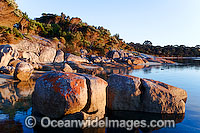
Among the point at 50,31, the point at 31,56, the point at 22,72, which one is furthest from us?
the point at 50,31

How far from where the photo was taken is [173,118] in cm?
532

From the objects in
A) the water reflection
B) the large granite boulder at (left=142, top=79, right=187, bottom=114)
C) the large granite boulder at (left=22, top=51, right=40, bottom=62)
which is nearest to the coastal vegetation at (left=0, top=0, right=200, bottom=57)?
the large granite boulder at (left=22, top=51, right=40, bottom=62)

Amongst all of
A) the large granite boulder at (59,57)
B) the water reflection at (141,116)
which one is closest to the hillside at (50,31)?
the large granite boulder at (59,57)

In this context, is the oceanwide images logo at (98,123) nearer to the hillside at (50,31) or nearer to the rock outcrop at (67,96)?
the rock outcrop at (67,96)

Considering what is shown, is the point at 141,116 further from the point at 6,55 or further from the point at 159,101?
the point at 6,55

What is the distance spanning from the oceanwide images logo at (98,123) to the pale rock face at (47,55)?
72.3 feet

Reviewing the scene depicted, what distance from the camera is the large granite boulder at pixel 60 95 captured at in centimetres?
438

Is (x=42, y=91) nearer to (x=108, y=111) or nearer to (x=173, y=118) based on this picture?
(x=108, y=111)

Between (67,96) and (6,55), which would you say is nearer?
(67,96)

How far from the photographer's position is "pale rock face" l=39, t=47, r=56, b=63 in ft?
82.1

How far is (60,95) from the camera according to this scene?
437cm

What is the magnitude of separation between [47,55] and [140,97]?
23.3 meters

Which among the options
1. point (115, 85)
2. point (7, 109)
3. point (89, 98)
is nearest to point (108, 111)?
point (115, 85)

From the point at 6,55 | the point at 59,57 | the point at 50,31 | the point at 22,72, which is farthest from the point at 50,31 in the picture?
the point at 22,72
